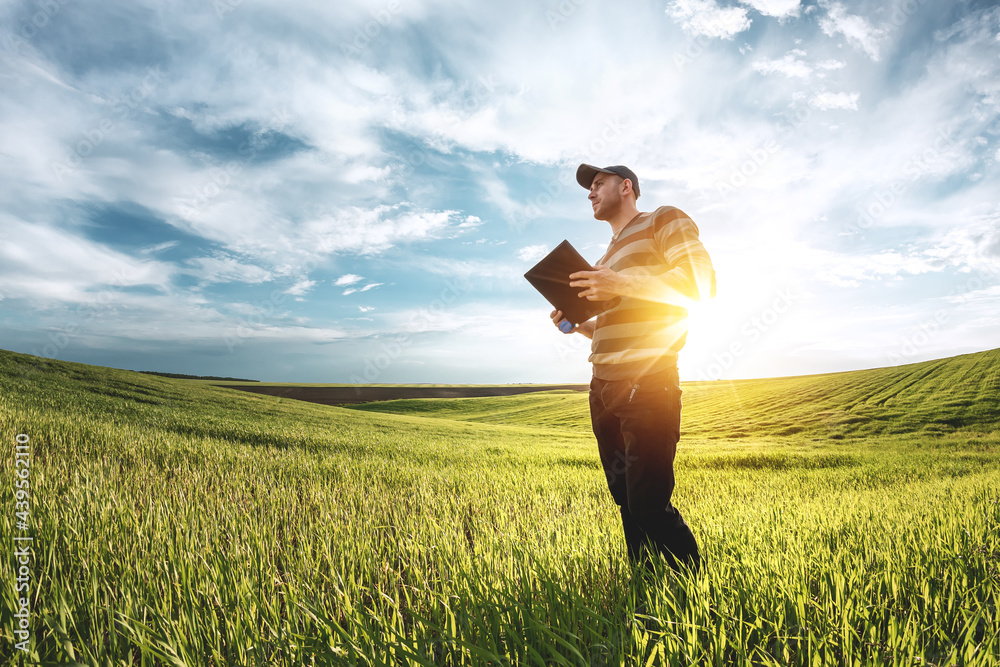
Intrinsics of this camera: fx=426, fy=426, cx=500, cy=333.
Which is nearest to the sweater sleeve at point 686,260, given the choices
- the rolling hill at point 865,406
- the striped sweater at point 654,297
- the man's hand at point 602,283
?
the striped sweater at point 654,297

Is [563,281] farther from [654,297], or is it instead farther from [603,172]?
[603,172]

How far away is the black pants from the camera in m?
2.60

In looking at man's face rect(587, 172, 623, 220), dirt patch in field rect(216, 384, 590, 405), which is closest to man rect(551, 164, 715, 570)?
man's face rect(587, 172, 623, 220)

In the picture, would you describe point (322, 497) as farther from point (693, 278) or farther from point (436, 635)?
point (693, 278)

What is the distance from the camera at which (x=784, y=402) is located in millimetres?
27781

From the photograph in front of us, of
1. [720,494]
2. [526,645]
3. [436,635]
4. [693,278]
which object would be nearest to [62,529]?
[436,635]

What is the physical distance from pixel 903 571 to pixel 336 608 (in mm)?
3499

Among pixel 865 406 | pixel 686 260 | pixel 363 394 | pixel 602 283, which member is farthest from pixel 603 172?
pixel 363 394

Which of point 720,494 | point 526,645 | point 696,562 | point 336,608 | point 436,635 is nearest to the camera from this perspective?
point 526,645

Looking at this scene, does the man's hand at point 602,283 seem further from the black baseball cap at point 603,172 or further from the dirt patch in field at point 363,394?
the dirt patch in field at point 363,394

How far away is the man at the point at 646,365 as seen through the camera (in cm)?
259

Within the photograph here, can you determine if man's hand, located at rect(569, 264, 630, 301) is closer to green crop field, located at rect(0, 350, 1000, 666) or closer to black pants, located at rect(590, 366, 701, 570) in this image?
black pants, located at rect(590, 366, 701, 570)

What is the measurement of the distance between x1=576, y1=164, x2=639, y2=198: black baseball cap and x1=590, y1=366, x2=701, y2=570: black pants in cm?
156

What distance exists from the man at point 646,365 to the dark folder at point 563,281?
3.9 inches
